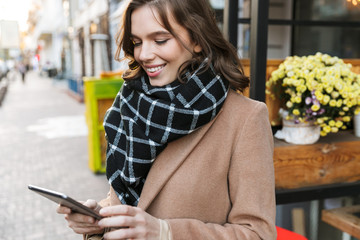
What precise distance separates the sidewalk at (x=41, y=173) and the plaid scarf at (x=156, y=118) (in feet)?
8.92

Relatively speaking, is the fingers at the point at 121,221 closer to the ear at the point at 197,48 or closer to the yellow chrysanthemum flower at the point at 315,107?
the ear at the point at 197,48

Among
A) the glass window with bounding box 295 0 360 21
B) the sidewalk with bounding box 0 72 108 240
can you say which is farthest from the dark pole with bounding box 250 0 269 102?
Answer: the glass window with bounding box 295 0 360 21

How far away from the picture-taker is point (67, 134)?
8.86 metres

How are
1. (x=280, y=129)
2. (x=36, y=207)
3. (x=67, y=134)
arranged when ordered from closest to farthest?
(x=280, y=129) < (x=36, y=207) < (x=67, y=134)

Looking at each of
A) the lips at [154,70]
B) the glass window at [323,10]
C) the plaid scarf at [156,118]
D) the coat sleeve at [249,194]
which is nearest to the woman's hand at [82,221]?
the plaid scarf at [156,118]

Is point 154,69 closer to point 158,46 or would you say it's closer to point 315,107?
point 158,46

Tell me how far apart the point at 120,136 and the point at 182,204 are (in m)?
0.37

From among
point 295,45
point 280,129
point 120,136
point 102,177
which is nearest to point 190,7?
point 120,136

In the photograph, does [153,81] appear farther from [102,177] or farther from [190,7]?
[102,177]

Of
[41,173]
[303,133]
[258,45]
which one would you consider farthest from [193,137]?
[41,173]

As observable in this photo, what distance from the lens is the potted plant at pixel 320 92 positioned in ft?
8.36

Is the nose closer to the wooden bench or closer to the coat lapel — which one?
the coat lapel

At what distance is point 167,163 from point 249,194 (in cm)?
31

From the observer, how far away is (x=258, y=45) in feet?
8.48
